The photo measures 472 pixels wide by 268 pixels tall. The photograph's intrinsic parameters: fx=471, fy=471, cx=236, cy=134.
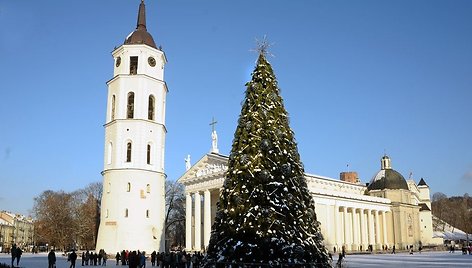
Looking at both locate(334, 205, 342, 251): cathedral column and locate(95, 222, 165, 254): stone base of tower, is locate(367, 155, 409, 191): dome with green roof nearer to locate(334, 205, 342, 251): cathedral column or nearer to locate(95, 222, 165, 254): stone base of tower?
locate(334, 205, 342, 251): cathedral column

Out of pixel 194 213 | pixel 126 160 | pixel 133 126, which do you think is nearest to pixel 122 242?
pixel 126 160

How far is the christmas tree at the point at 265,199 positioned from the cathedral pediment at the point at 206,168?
3710 centimetres

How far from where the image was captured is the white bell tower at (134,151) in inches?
1638

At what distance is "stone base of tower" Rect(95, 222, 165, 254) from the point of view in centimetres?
4084

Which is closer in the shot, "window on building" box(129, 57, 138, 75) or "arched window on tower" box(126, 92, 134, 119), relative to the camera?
"arched window on tower" box(126, 92, 134, 119)

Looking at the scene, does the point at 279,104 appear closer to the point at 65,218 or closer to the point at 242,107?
the point at 242,107

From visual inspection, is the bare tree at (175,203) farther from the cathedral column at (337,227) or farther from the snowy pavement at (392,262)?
the snowy pavement at (392,262)

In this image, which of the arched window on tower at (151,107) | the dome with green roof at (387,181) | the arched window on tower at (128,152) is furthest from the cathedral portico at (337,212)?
the arched window on tower at (128,152)

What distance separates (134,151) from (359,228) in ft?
130

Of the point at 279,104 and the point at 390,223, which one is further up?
the point at 279,104

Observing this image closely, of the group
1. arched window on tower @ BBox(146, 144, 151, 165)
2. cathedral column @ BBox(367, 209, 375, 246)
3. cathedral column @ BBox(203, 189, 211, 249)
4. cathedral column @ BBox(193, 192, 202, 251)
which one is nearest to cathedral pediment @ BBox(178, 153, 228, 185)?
cathedral column @ BBox(203, 189, 211, 249)

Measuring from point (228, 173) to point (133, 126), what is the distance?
1135 inches

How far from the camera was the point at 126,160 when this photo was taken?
42938 mm

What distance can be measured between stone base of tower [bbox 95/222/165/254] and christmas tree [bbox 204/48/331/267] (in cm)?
2756
